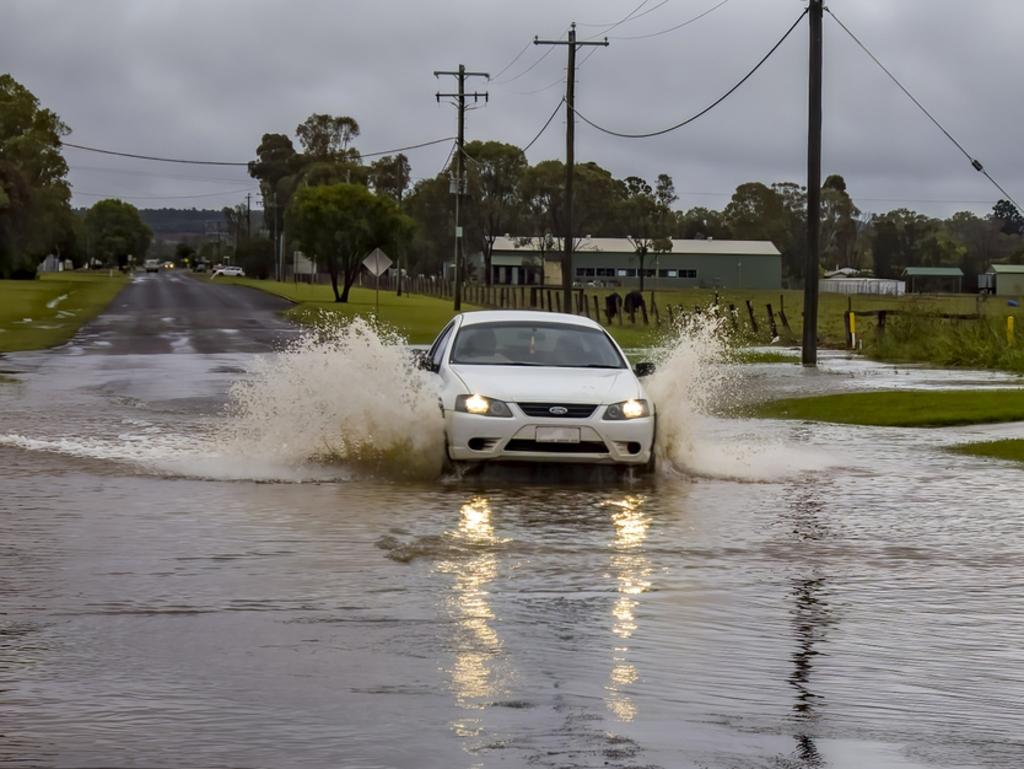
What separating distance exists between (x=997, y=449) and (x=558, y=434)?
235 inches

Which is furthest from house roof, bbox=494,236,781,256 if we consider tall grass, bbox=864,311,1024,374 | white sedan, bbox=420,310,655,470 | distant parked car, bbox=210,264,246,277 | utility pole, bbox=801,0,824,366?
white sedan, bbox=420,310,655,470

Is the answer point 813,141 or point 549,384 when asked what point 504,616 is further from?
point 813,141

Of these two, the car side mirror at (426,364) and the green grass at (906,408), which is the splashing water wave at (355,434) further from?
the green grass at (906,408)

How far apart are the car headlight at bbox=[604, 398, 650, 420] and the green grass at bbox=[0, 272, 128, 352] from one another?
2497cm

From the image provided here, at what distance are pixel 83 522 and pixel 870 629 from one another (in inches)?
226

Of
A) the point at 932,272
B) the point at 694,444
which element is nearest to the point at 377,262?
the point at 694,444

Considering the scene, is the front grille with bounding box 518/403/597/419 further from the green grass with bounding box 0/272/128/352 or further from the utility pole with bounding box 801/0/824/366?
the green grass with bounding box 0/272/128/352

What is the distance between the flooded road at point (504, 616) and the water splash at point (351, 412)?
0.30 metres

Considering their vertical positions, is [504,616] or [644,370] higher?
[644,370]

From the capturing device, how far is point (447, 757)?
6.01 meters

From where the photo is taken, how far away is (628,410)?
574 inches

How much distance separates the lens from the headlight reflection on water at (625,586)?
7.01 meters

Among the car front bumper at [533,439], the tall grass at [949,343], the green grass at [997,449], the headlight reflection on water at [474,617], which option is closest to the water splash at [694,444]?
the car front bumper at [533,439]

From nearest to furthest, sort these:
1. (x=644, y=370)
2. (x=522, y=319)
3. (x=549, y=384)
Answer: (x=549, y=384) < (x=644, y=370) < (x=522, y=319)
